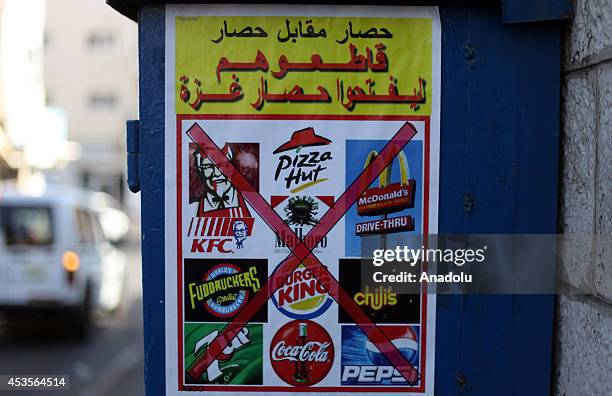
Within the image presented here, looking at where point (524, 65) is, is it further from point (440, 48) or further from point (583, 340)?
point (583, 340)

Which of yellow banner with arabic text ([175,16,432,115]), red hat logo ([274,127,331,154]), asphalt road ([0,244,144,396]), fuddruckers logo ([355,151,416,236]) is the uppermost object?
yellow banner with arabic text ([175,16,432,115])

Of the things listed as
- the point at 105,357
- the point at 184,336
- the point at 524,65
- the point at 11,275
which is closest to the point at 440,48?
the point at 524,65

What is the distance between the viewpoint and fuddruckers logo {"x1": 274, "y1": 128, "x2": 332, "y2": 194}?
2.42 meters

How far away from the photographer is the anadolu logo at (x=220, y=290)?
95.5 inches

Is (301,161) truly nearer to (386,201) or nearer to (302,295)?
(386,201)

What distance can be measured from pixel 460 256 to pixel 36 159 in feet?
94.6

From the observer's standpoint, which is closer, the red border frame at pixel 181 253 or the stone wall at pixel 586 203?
the stone wall at pixel 586 203

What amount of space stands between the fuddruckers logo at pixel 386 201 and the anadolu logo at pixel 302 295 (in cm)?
22

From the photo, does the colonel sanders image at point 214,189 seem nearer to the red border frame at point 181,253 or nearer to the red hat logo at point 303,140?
the red border frame at point 181,253

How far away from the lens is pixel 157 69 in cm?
241

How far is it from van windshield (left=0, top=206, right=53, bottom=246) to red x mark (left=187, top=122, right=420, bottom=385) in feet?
24.3

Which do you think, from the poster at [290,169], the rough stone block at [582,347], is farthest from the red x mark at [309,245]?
the rough stone block at [582,347]

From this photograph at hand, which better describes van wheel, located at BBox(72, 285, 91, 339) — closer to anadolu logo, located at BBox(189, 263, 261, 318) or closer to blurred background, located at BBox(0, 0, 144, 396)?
blurred background, located at BBox(0, 0, 144, 396)

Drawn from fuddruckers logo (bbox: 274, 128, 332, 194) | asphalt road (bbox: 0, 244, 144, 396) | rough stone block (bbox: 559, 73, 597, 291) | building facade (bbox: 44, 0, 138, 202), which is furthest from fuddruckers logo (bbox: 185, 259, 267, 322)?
building facade (bbox: 44, 0, 138, 202)
